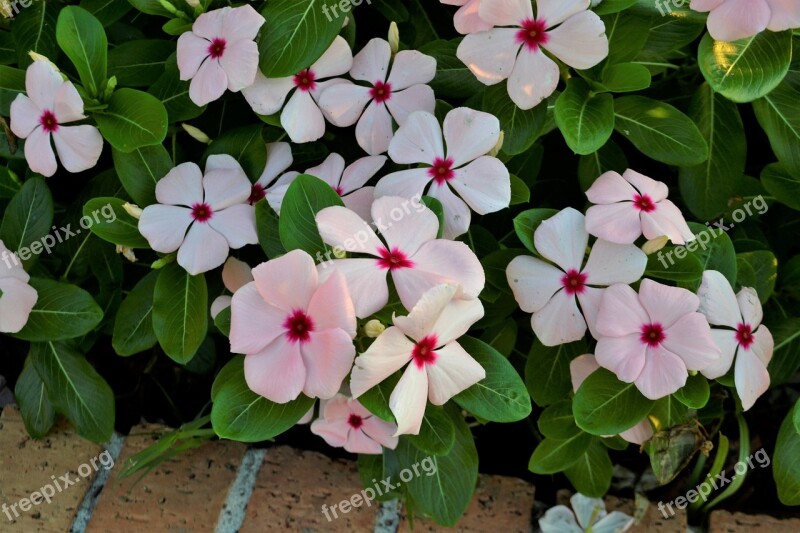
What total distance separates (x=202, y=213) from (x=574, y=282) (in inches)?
20.4

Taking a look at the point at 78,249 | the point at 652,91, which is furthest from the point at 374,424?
the point at 652,91

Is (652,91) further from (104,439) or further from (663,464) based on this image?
(104,439)

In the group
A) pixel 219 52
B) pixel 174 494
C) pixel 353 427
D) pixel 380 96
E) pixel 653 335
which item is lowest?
pixel 174 494

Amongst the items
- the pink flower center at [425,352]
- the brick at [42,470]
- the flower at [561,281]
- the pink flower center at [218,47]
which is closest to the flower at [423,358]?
the pink flower center at [425,352]

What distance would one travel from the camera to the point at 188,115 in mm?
1230

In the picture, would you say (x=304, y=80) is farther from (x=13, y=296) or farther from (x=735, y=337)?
(x=735, y=337)

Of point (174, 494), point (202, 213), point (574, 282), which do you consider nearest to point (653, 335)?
point (574, 282)

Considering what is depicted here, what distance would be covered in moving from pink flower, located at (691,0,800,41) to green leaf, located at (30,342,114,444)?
1058 millimetres

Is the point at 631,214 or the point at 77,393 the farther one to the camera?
the point at 77,393

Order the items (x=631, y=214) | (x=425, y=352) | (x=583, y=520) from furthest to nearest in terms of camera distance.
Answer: (x=583, y=520) → (x=631, y=214) → (x=425, y=352)

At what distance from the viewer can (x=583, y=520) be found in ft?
4.36

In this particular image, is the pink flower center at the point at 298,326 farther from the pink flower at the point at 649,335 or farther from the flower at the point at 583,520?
the flower at the point at 583,520

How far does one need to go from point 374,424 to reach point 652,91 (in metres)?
0.74

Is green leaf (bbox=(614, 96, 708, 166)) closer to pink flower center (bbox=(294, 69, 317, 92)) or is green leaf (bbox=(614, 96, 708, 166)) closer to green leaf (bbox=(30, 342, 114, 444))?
pink flower center (bbox=(294, 69, 317, 92))
